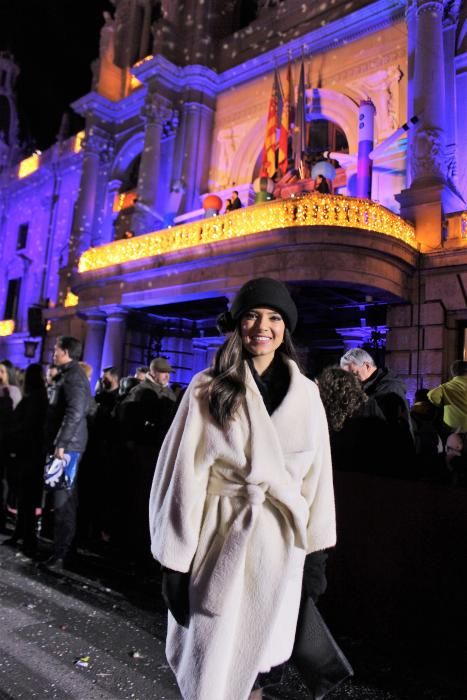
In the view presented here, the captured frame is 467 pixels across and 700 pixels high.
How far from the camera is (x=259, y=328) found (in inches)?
88.6

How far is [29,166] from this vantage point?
101 ft

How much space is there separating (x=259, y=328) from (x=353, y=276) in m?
9.43

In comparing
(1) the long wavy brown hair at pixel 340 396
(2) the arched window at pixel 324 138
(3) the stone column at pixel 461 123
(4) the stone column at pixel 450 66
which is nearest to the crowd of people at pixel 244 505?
(1) the long wavy brown hair at pixel 340 396

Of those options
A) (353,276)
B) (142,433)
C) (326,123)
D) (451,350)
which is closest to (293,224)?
(353,276)

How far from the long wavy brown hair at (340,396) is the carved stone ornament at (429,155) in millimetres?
10831

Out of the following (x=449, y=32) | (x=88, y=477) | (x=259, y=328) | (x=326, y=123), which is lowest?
(x=88, y=477)

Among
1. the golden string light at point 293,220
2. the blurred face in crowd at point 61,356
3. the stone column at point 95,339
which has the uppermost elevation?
the golden string light at point 293,220

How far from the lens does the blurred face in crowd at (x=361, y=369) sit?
4805 millimetres

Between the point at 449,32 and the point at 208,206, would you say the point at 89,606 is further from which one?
the point at 449,32

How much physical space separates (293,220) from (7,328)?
22233 millimetres

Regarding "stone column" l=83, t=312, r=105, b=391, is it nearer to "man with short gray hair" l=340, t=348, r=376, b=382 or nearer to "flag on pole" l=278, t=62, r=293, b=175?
"flag on pole" l=278, t=62, r=293, b=175

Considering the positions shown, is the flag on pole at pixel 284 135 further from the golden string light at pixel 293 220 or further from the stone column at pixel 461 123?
the stone column at pixel 461 123

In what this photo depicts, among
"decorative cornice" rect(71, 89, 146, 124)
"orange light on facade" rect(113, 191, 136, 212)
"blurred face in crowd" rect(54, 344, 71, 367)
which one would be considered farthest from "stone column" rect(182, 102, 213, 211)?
"blurred face in crowd" rect(54, 344, 71, 367)

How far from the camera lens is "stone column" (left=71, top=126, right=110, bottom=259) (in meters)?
22.6
